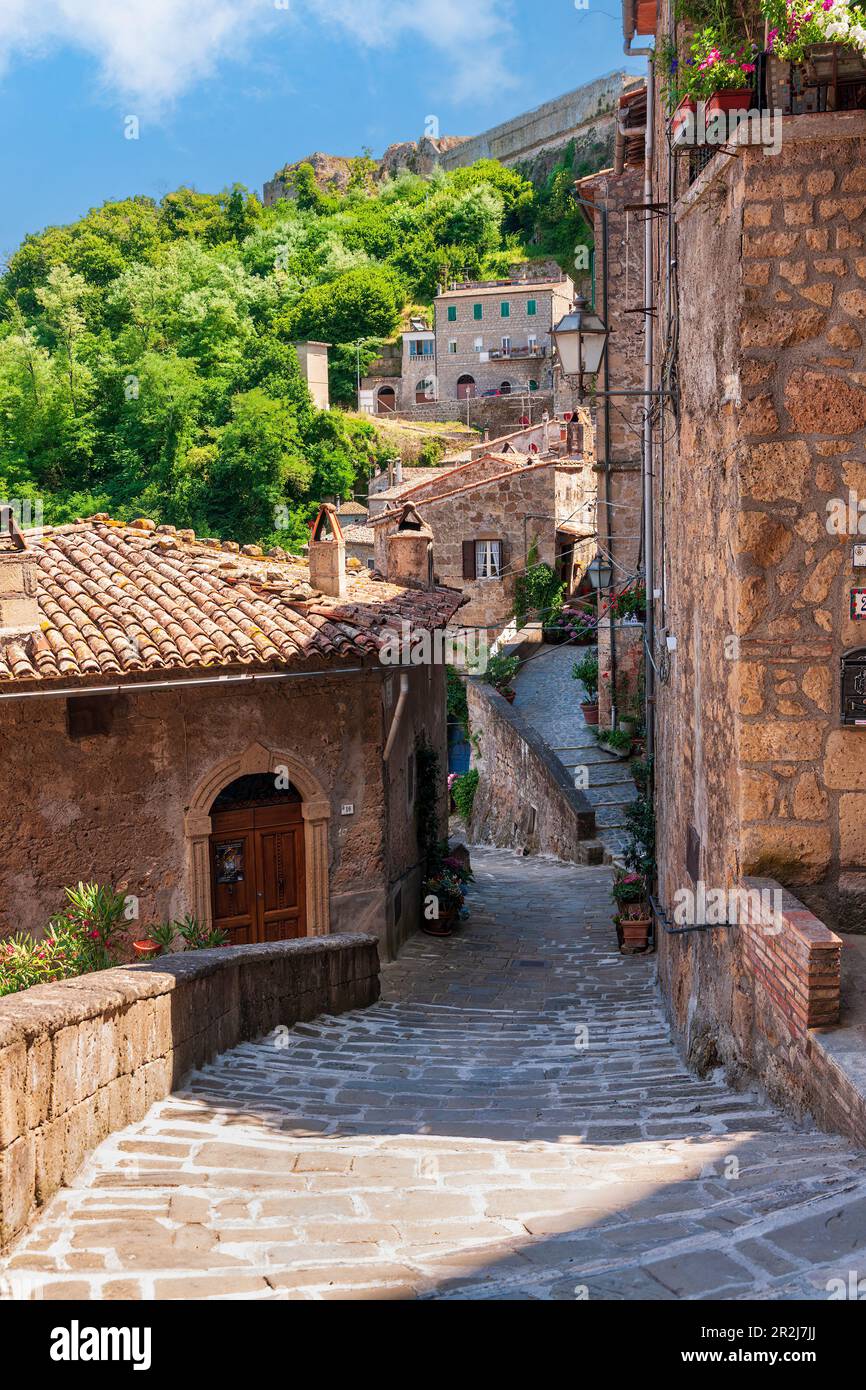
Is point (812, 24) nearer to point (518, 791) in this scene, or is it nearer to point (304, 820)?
point (304, 820)

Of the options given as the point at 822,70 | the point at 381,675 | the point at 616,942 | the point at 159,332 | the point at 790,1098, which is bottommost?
the point at 616,942

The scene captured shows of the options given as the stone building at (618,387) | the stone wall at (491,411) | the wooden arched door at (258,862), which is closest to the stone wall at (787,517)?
the wooden arched door at (258,862)

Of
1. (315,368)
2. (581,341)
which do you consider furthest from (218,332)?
(581,341)

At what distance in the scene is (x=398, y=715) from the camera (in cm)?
1268

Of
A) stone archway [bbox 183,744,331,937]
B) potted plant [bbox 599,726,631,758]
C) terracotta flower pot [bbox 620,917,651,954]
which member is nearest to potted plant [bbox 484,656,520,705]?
potted plant [bbox 599,726,631,758]

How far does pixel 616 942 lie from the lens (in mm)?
13438

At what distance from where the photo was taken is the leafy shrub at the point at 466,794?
25812 millimetres

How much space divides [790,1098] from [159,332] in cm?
6681

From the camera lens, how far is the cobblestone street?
3473 millimetres

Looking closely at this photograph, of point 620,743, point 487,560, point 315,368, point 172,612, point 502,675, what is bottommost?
point 620,743

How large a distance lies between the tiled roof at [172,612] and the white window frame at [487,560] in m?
20.2

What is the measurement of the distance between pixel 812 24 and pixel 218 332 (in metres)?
64.0

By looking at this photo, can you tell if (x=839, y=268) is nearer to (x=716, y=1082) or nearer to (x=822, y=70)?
(x=822, y=70)
